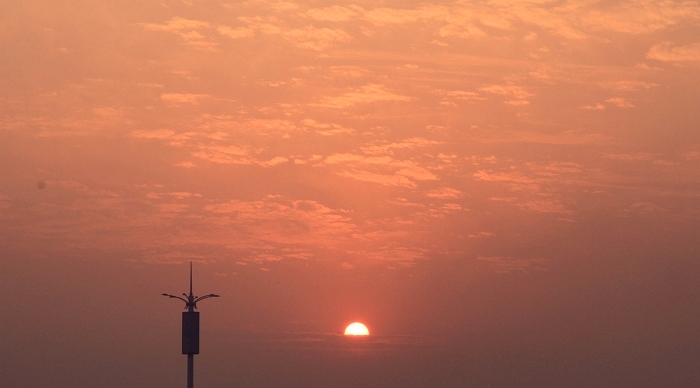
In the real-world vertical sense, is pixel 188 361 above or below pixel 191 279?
below

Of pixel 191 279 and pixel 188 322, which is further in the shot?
pixel 191 279

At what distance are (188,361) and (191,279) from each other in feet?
52.1

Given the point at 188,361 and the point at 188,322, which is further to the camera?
the point at 188,361

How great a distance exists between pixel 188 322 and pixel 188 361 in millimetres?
13296

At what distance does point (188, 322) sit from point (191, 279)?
18.6m

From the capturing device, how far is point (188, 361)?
540 ft

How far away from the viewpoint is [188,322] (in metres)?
154

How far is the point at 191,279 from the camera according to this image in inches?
6772
